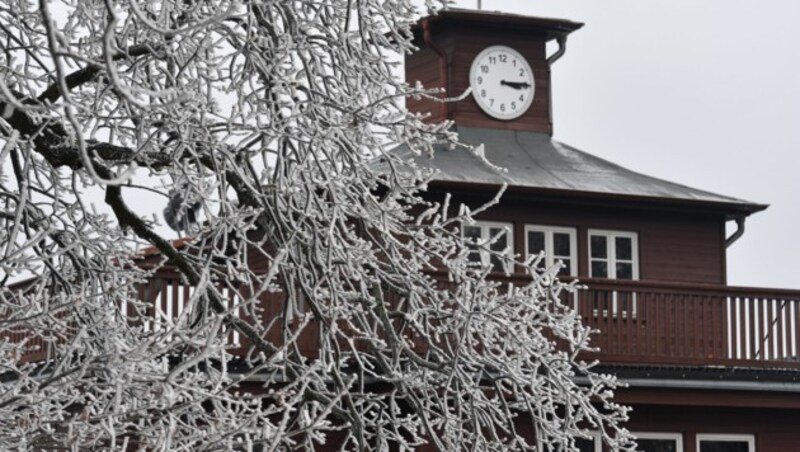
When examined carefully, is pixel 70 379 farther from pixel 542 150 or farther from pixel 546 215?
pixel 542 150

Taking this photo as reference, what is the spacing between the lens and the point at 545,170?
27.4 metres

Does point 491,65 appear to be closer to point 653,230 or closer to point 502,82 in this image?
point 502,82

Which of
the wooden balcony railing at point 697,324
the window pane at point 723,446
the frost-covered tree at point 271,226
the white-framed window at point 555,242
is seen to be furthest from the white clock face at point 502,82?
the frost-covered tree at point 271,226

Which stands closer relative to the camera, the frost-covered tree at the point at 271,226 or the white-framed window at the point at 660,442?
the frost-covered tree at the point at 271,226

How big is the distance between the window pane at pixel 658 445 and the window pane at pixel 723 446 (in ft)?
1.35

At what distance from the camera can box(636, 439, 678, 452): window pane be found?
24581 millimetres

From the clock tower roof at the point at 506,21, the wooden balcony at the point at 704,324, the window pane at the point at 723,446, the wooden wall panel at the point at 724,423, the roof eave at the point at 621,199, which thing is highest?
the clock tower roof at the point at 506,21

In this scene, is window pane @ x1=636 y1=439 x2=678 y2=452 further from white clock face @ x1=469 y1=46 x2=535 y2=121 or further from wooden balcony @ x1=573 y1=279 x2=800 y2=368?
white clock face @ x1=469 y1=46 x2=535 y2=121

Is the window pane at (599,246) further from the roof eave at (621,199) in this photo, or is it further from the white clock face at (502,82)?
the white clock face at (502,82)

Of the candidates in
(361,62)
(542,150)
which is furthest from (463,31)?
(361,62)

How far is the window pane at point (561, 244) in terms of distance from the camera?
1046 inches

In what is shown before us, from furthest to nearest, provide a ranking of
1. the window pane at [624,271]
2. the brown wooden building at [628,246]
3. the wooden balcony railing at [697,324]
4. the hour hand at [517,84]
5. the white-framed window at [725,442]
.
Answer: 1. the hour hand at [517,84]
2. the window pane at [624,271]
3. the white-framed window at [725,442]
4. the brown wooden building at [628,246]
5. the wooden balcony railing at [697,324]

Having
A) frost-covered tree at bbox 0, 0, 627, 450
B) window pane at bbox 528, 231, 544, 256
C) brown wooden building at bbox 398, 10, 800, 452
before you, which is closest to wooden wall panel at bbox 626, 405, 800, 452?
brown wooden building at bbox 398, 10, 800, 452

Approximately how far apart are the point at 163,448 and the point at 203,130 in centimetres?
152
